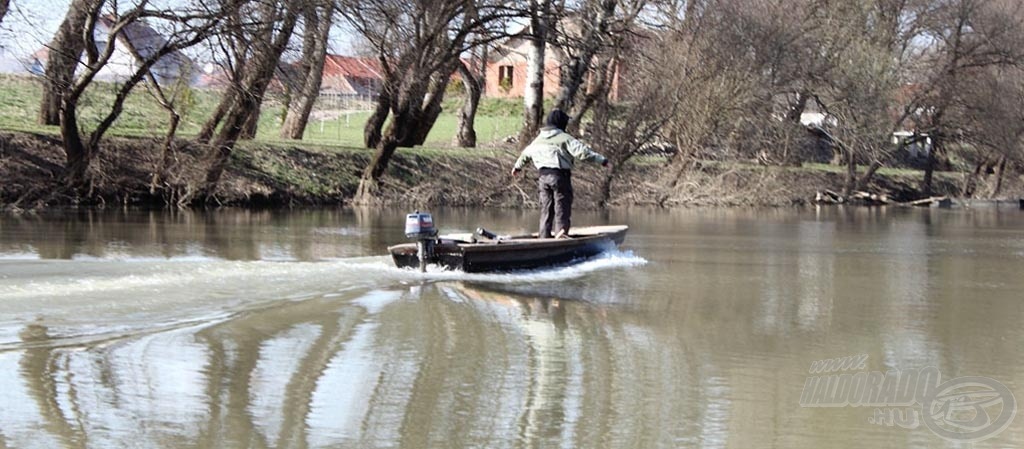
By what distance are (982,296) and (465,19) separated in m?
17.3

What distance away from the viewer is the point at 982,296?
14.4 meters

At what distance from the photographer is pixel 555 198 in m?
17.2

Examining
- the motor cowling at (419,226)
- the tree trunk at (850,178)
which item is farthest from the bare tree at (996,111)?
the motor cowling at (419,226)

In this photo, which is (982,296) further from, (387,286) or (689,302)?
(387,286)

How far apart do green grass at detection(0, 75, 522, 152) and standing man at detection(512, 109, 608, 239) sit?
12.7m

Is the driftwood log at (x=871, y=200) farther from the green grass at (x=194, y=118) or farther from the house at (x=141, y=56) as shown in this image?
the house at (x=141, y=56)

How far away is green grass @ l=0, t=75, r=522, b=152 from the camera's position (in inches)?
1243

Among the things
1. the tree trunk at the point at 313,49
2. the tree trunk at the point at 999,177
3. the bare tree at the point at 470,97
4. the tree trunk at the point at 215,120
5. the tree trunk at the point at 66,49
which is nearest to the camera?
the tree trunk at the point at 66,49

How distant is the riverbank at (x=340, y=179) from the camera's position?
27344 mm

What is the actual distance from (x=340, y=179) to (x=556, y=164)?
17.7 metres

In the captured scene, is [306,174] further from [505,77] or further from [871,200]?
[505,77]

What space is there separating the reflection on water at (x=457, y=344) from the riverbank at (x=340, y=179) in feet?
29.5

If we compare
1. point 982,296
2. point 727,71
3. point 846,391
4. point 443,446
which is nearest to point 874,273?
point 982,296

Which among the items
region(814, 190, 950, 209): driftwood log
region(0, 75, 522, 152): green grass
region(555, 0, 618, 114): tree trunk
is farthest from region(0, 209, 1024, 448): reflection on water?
region(814, 190, 950, 209): driftwood log
